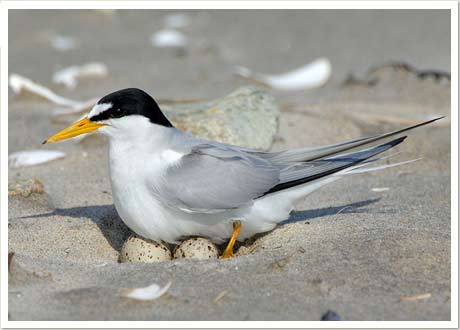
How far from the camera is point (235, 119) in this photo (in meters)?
5.79

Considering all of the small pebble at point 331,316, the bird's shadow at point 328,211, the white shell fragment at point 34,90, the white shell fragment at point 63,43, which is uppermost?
the white shell fragment at point 63,43

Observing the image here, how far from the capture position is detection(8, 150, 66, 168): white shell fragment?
19.4 ft

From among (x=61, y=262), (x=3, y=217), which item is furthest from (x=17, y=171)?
(x=61, y=262)

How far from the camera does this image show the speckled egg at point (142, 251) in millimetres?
4176

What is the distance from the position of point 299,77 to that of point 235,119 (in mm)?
3175

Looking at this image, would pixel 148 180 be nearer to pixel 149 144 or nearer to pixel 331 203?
pixel 149 144

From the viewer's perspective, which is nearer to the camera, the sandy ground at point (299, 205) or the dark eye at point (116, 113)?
the sandy ground at point (299, 205)

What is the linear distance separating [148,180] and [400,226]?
1.49 m

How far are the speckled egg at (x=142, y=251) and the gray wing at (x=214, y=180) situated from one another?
0.98ft

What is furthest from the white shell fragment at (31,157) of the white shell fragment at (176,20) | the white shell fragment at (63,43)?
the white shell fragment at (176,20)

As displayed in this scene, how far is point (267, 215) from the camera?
14.2ft

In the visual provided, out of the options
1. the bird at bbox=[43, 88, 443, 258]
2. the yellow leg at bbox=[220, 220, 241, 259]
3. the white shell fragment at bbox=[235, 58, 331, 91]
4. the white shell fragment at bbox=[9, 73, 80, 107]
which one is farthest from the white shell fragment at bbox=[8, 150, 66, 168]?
the white shell fragment at bbox=[235, 58, 331, 91]

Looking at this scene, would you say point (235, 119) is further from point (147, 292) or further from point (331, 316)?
point (331, 316)

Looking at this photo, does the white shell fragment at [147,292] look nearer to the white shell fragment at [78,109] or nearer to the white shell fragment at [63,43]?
the white shell fragment at [78,109]
